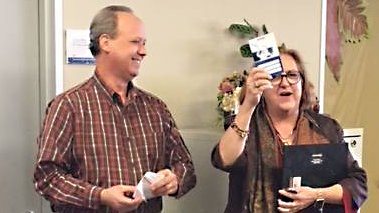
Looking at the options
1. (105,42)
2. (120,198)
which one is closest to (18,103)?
(105,42)

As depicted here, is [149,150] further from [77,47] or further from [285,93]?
[77,47]

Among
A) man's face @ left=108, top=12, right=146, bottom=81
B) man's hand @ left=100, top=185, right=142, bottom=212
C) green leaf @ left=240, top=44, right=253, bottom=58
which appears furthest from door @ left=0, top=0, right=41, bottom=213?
green leaf @ left=240, top=44, right=253, bottom=58

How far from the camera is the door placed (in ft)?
6.59

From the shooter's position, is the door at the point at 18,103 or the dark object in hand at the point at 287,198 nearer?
the dark object in hand at the point at 287,198

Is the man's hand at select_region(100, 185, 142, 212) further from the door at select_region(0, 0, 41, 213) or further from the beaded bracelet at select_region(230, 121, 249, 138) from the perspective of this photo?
the door at select_region(0, 0, 41, 213)

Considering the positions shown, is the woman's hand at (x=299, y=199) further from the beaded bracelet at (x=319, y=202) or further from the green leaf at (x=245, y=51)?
the green leaf at (x=245, y=51)

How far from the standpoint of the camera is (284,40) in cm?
259

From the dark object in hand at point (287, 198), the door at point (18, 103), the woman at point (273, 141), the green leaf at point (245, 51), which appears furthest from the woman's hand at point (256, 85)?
the door at point (18, 103)

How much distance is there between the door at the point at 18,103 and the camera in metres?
2.01

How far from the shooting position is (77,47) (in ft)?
6.89

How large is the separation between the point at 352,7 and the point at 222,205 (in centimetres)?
185

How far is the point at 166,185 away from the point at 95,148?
9.9 inches

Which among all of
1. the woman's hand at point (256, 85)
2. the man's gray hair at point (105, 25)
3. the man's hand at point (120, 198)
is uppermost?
the man's gray hair at point (105, 25)

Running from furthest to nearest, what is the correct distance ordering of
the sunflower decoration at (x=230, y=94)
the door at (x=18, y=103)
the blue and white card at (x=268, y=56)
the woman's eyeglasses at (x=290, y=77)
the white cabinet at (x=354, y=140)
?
1. the white cabinet at (x=354, y=140)
2. the sunflower decoration at (x=230, y=94)
3. the door at (x=18, y=103)
4. the woman's eyeglasses at (x=290, y=77)
5. the blue and white card at (x=268, y=56)
